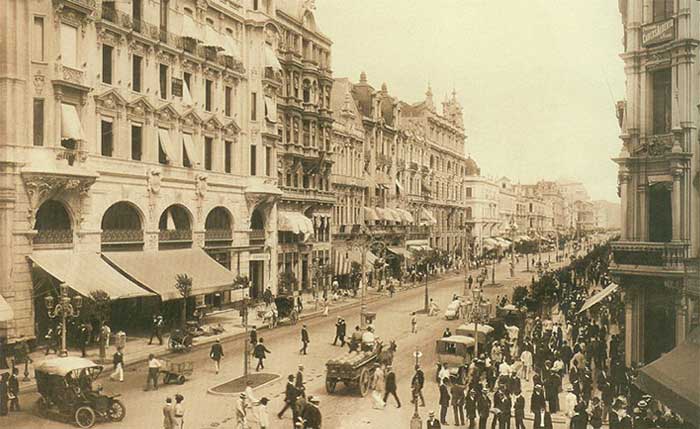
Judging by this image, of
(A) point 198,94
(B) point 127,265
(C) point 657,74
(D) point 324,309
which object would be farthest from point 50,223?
(C) point 657,74

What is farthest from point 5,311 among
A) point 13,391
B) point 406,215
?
point 406,215

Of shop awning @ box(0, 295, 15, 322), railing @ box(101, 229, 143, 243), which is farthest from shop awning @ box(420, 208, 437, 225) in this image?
shop awning @ box(0, 295, 15, 322)

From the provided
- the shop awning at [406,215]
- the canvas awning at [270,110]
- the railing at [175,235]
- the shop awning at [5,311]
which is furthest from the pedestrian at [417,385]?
the shop awning at [406,215]

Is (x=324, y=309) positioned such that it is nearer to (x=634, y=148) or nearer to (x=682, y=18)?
(x=634, y=148)

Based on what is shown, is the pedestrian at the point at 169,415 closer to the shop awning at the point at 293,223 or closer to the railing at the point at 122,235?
the railing at the point at 122,235

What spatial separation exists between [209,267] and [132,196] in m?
6.62

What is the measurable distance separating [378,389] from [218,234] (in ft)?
73.7

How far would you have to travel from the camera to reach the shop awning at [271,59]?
4759cm

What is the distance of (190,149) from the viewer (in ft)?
132

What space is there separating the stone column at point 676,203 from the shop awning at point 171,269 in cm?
2354

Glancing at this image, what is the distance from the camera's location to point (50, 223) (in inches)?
1217

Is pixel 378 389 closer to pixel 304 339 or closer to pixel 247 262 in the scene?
pixel 304 339

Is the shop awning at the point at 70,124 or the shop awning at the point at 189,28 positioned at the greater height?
the shop awning at the point at 189,28

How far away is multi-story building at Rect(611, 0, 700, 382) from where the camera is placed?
82.5 feet
